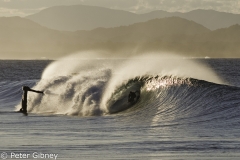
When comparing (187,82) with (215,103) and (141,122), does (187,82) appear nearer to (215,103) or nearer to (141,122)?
(215,103)

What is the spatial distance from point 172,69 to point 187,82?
2544 millimetres

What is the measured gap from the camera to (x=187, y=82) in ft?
117

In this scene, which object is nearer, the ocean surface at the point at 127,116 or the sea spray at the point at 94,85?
the ocean surface at the point at 127,116

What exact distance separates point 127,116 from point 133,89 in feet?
20.7

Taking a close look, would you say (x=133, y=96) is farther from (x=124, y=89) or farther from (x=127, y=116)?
(x=127, y=116)

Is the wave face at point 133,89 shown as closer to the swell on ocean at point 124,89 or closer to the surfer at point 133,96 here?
the swell on ocean at point 124,89

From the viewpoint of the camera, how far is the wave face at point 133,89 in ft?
107

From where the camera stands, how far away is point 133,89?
122 ft

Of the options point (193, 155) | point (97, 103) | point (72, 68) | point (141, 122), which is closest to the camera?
point (193, 155)

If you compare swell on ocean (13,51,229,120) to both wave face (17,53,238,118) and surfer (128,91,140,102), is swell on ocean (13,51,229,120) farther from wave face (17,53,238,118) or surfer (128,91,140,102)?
surfer (128,91,140,102)

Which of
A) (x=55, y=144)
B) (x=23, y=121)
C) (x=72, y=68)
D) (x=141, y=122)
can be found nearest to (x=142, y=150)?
(x=55, y=144)

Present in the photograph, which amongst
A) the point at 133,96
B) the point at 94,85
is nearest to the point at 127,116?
the point at 133,96

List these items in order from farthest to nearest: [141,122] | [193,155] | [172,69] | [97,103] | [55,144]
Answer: [172,69] < [97,103] < [141,122] < [55,144] < [193,155]

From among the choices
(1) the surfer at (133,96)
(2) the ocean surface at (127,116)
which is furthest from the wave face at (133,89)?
(1) the surfer at (133,96)
